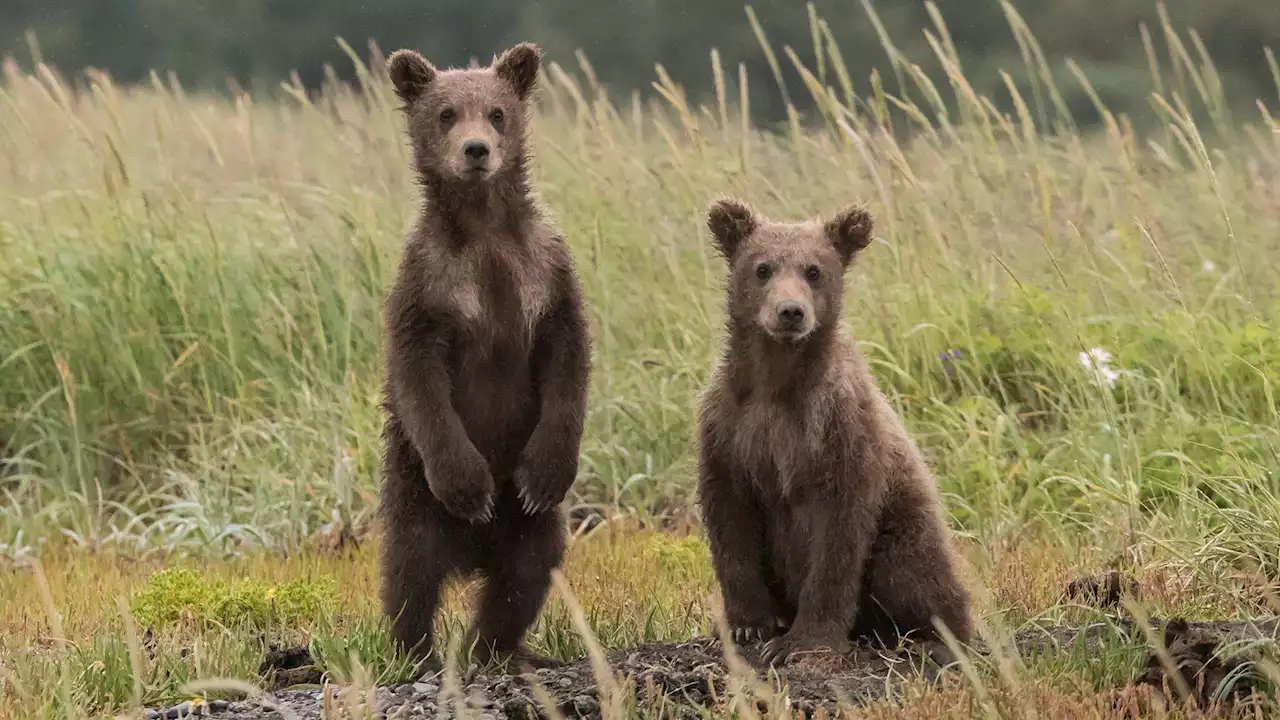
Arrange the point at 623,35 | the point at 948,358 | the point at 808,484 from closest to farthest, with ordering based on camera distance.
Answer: the point at 808,484 < the point at 948,358 < the point at 623,35

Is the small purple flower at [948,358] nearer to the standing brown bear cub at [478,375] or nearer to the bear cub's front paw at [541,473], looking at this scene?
the standing brown bear cub at [478,375]

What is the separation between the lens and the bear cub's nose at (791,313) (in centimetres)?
482

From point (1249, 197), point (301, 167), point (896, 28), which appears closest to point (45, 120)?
point (301, 167)

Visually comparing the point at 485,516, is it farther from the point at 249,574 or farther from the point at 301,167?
the point at 301,167

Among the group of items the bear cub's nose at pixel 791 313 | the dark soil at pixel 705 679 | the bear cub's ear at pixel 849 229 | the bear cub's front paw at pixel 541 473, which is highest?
the bear cub's ear at pixel 849 229

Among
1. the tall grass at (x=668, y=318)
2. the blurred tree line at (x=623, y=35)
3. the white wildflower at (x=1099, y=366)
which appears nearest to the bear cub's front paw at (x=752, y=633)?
the tall grass at (x=668, y=318)

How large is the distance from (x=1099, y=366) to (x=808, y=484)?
259cm

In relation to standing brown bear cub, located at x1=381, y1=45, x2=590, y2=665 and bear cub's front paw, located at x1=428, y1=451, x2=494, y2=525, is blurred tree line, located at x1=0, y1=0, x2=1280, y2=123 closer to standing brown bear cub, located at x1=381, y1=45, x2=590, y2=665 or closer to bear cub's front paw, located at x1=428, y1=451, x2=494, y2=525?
standing brown bear cub, located at x1=381, y1=45, x2=590, y2=665

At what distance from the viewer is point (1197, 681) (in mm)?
4379

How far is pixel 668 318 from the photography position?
28.6 ft

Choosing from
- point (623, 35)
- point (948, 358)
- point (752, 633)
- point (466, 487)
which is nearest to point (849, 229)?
point (752, 633)

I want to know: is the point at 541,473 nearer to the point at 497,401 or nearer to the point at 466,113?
the point at 497,401

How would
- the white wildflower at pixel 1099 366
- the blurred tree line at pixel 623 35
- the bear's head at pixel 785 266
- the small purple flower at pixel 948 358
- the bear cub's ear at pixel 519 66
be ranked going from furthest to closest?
the blurred tree line at pixel 623 35 → the small purple flower at pixel 948 358 → the white wildflower at pixel 1099 366 → the bear cub's ear at pixel 519 66 → the bear's head at pixel 785 266

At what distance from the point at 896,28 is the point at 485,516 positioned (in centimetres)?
2122
